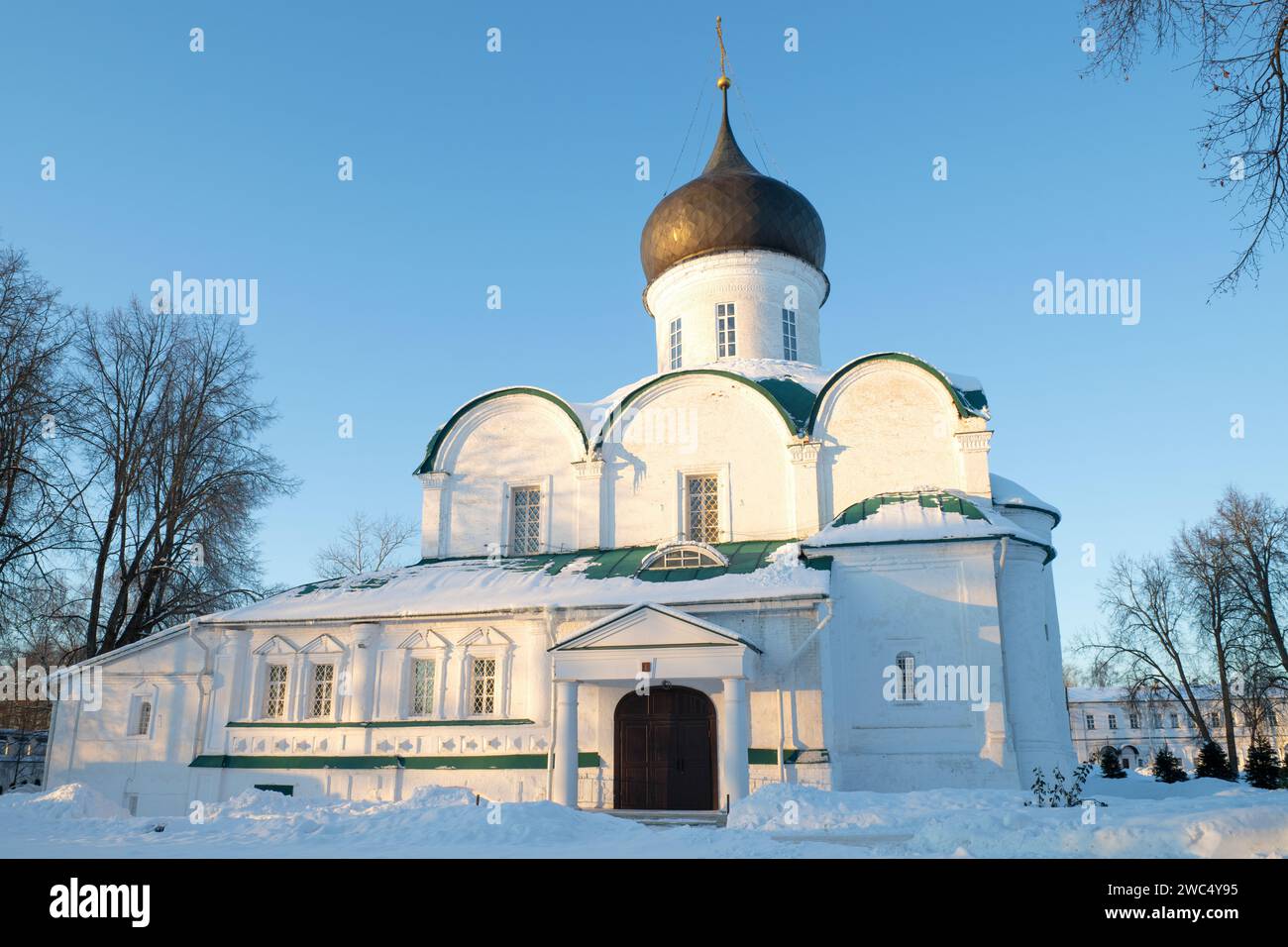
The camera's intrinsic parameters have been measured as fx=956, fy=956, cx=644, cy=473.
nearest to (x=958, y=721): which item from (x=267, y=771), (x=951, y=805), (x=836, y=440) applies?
(x=951, y=805)

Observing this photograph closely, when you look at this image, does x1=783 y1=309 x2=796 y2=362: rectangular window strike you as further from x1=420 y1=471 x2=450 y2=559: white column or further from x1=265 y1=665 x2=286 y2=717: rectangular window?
x1=265 y1=665 x2=286 y2=717: rectangular window

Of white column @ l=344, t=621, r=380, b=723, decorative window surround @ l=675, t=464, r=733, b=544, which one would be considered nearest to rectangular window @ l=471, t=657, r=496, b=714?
white column @ l=344, t=621, r=380, b=723

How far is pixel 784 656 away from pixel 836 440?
461 cm

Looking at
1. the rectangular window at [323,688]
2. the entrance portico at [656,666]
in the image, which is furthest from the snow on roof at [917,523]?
the rectangular window at [323,688]

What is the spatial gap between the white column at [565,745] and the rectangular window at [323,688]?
462 centimetres

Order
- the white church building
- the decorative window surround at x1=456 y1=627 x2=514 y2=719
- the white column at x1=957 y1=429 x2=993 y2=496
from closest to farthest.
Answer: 1. the white church building
2. the decorative window surround at x1=456 y1=627 x2=514 y2=719
3. the white column at x1=957 y1=429 x2=993 y2=496

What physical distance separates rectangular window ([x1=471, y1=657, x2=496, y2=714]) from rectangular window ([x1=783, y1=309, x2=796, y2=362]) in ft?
30.5

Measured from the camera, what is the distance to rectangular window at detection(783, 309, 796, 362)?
67.2 feet

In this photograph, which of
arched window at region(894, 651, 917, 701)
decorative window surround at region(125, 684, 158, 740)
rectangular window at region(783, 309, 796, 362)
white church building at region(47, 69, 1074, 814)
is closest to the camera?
white church building at region(47, 69, 1074, 814)

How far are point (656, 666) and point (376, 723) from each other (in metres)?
5.13

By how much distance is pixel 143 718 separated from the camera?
16375mm

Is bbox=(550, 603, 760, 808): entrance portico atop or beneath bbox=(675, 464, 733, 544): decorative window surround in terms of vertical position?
beneath

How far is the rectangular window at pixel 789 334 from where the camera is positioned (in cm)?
2048

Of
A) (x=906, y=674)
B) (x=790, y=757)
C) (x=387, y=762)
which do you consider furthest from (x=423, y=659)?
(x=906, y=674)
